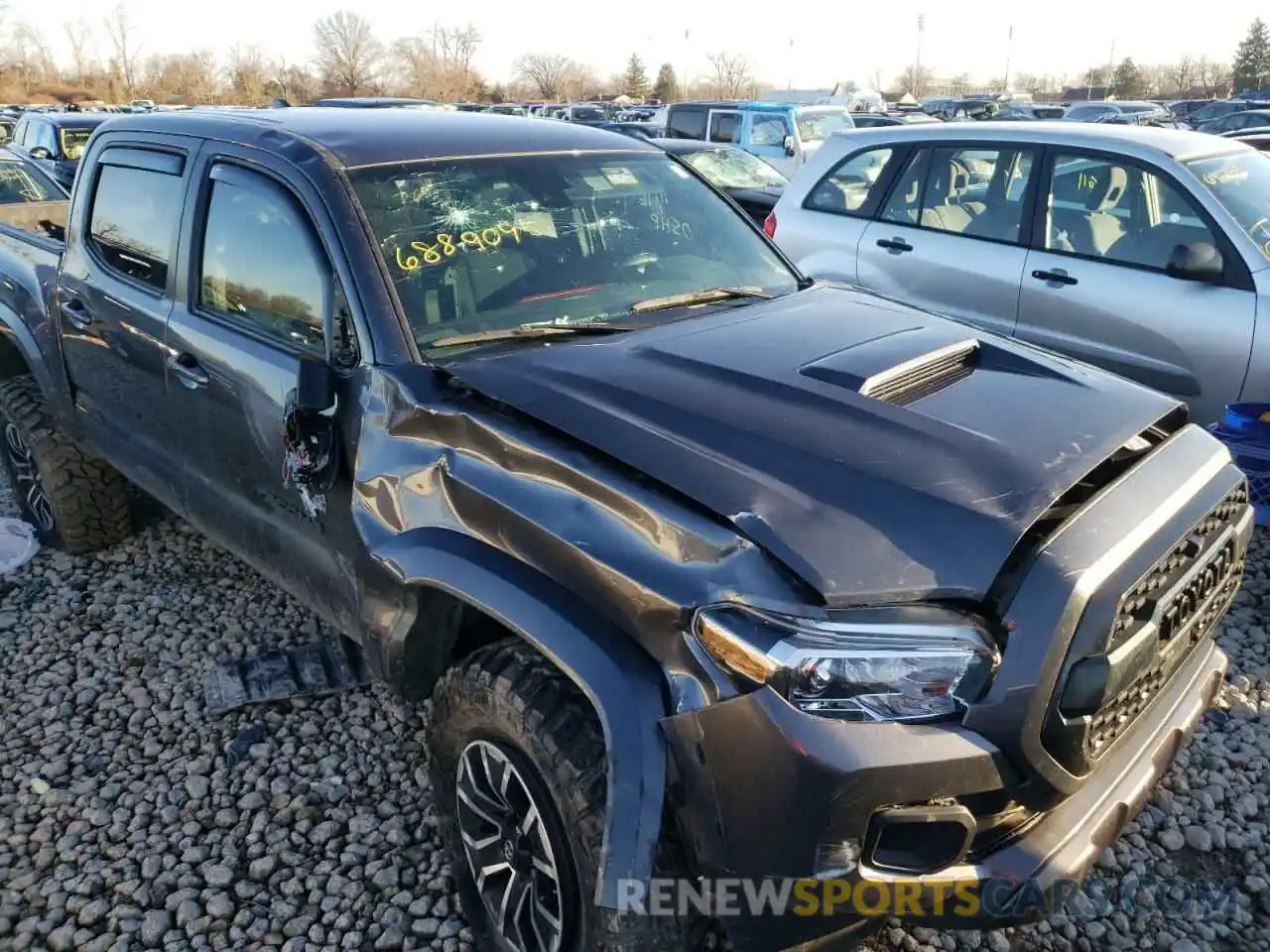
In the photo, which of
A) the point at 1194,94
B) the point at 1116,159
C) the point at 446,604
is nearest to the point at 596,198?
the point at 446,604

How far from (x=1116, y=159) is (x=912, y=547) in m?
4.14

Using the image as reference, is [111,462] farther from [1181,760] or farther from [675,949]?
[1181,760]

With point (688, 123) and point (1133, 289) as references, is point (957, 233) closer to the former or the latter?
point (1133, 289)

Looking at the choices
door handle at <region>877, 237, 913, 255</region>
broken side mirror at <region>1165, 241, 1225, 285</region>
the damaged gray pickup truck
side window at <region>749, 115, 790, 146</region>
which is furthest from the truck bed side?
side window at <region>749, 115, 790, 146</region>

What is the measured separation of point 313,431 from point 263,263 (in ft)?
2.22

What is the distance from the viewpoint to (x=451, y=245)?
280 centimetres

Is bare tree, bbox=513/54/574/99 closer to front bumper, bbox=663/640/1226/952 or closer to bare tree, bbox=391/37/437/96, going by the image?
bare tree, bbox=391/37/437/96

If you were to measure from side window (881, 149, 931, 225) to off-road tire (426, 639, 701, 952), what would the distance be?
14.8 ft

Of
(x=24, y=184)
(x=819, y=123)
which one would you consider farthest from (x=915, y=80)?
(x=24, y=184)

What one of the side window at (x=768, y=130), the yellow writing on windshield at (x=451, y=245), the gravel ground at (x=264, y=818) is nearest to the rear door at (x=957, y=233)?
the gravel ground at (x=264, y=818)

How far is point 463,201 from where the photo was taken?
293cm

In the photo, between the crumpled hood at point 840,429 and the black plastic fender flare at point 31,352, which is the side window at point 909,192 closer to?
the crumpled hood at point 840,429

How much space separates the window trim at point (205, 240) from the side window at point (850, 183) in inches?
161

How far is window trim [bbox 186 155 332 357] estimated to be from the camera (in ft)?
8.75
